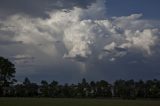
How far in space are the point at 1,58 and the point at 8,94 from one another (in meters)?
15.0

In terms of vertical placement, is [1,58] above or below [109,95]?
above

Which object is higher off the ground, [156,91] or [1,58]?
[1,58]

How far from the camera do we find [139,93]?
196 metres

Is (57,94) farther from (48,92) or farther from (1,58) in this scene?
(1,58)

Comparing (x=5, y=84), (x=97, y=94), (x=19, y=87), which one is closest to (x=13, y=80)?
(x=5, y=84)

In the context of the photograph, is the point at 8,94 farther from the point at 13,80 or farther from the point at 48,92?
the point at 48,92

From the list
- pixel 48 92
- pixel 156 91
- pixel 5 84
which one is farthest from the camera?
pixel 48 92

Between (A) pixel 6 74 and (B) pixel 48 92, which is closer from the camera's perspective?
(A) pixel 6 74

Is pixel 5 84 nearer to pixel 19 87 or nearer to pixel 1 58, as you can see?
pixel 1 58

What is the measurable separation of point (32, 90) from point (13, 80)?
1729 inches

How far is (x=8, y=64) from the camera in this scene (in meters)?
153

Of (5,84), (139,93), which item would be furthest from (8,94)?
(139,93)

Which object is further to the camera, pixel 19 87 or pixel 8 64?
pixel 19 87

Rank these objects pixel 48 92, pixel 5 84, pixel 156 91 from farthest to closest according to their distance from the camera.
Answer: pixel 48 92 → pixel 156 91 → pixel 5 84
